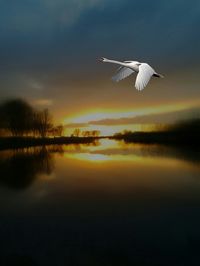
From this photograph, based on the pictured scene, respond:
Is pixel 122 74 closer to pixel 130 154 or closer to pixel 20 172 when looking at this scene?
pixel 20 172

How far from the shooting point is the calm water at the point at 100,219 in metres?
7.22

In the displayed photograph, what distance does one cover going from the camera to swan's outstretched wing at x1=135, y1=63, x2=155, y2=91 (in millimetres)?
3634

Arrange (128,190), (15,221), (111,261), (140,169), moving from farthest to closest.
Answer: (140,169) < (128,190) < (15,221) < (111,261)

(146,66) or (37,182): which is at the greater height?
(146,66)

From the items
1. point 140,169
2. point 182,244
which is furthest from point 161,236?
point 140,169

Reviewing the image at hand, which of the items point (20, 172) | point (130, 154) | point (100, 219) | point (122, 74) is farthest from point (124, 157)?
point (122, 74)

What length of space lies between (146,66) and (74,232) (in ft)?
17.8

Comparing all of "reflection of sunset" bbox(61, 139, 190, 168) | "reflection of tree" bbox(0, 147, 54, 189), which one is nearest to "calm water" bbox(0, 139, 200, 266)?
"reflection of tree" bbox(0, 147, 54, 189)

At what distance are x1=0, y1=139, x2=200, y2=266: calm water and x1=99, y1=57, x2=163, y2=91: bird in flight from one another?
144 inches

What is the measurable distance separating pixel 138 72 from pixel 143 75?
0.77 ft

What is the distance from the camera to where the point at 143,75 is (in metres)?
3.99

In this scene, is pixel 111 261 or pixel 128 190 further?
pixel 128 190

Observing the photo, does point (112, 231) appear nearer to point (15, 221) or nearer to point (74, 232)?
point (74, 232)

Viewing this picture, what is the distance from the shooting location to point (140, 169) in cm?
1972
